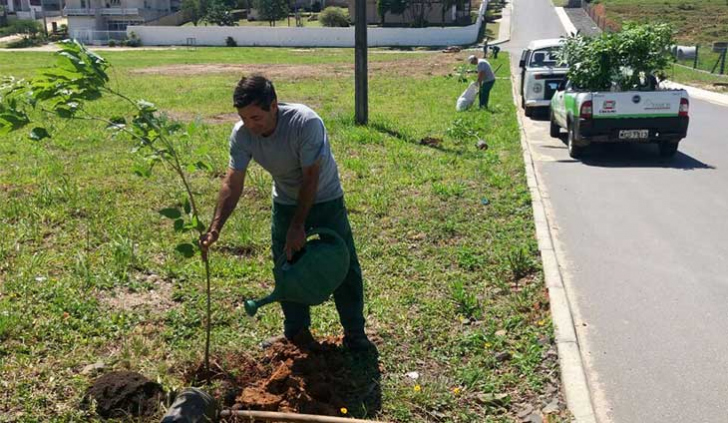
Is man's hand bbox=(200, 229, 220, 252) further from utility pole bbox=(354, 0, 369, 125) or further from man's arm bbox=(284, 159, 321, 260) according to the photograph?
utility pole bbox=(354, 0, 369, 125)

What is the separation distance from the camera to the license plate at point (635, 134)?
11.8 m

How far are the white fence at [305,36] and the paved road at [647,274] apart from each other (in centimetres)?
4598

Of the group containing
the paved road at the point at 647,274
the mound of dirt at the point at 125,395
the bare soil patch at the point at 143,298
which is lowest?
the paved road at the point at 647,274

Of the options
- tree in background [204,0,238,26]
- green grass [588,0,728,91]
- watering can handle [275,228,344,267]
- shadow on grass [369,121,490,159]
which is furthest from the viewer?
tree in background [204,0,238,26]

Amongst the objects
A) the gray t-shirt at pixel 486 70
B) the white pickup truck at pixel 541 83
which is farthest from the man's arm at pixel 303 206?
the white pickup truck at pixel 541 83

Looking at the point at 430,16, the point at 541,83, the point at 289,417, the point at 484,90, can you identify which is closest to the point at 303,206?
the point at 289,417

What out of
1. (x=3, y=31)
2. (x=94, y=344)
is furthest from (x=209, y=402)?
(x=3, y=31)

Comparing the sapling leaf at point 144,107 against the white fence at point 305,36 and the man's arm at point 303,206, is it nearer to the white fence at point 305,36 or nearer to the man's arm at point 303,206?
the man's arm at point 303,206

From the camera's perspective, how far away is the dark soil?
4.02 metres

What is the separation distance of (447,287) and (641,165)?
7031 millimetres

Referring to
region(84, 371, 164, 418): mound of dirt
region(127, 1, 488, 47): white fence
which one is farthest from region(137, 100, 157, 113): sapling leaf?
region(127, 1, 488, 47): white fence

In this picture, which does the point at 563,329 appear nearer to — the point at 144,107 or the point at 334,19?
the point at 144,107

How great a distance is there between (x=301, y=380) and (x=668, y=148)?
10.2 m

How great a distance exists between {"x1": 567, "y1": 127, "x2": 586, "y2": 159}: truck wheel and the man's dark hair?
365 inches
